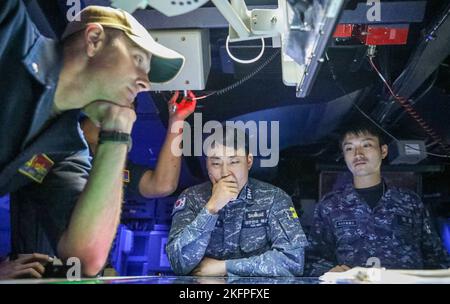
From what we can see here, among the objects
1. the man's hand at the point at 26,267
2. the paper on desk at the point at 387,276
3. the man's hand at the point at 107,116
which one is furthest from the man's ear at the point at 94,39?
the paper on desk at the point at 387,276

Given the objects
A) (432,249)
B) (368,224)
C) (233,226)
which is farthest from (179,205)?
(432,249)

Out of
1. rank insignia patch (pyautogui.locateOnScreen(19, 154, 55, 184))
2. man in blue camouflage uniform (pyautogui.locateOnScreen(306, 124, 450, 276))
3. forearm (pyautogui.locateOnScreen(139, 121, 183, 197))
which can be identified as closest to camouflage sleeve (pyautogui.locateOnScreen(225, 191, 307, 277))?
man in blue camouflage uniform (pyautogui.locateOnScreen(306, 124, 450, 276))

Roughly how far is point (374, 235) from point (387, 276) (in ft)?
0.82

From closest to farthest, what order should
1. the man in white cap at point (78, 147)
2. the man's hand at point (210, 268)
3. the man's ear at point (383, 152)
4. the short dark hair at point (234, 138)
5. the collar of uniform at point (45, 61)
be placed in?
the collar of uniform at point (45, 61) < the man in white cap at point (78, 147) < the man's hand at point (210, 268) < the short dark hair at point (234, 138) < the man's ear at point (383, 152)

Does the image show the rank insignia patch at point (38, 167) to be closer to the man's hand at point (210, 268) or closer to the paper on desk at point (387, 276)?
the man's hand at point (210, 268)

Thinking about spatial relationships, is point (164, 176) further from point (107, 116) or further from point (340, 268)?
point (340, 268)

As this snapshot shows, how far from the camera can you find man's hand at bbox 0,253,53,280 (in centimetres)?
202

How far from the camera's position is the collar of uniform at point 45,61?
6.13 feet

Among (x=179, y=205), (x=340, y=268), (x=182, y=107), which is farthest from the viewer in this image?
(x=182, y=107)

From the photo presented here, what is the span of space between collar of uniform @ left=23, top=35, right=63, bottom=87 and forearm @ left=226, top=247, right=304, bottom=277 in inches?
46.1

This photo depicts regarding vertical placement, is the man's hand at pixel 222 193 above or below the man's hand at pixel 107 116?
below

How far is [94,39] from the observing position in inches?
81.6

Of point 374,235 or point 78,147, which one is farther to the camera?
point 374,235
